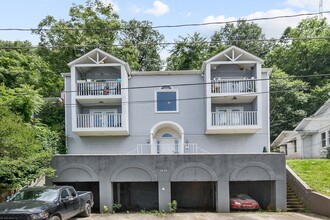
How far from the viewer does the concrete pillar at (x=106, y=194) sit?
17.0 m

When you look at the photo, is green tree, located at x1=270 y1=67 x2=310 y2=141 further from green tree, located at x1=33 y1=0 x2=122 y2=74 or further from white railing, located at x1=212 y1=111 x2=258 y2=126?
green tree, located at x1=33 y1=0 x2=122 y2=74

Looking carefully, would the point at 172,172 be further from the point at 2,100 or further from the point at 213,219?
the point at 2,100

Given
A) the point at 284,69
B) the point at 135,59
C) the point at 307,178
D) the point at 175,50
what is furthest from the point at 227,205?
the point at 284,69

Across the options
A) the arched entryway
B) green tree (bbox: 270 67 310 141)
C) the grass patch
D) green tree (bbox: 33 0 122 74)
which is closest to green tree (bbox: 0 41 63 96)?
green tree (bbox: 33 0 122 74)

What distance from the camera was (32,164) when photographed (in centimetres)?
1497

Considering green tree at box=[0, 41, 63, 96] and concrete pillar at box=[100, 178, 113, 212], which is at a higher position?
green tree at box=[0, 41, 63, 96]

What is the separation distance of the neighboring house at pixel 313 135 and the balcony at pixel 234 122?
7.81 meters

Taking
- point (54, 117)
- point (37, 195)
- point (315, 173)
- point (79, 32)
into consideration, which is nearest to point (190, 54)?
point (79, 32)

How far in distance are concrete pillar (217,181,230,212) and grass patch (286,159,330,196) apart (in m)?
4.81

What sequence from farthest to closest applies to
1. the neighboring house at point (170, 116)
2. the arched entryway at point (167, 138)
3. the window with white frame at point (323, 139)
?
the window with white frame at point (323, 139) < the arched entryway at point (167, 138) < the neighboring house at point (170, 116)

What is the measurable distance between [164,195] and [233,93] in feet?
26.6

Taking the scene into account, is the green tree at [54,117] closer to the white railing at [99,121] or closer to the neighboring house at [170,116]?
the neighboring house at [170,116]

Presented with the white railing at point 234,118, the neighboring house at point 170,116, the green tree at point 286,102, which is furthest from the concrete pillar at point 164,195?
the green tree at point 286,102

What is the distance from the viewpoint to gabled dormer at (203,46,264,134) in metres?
20.3
